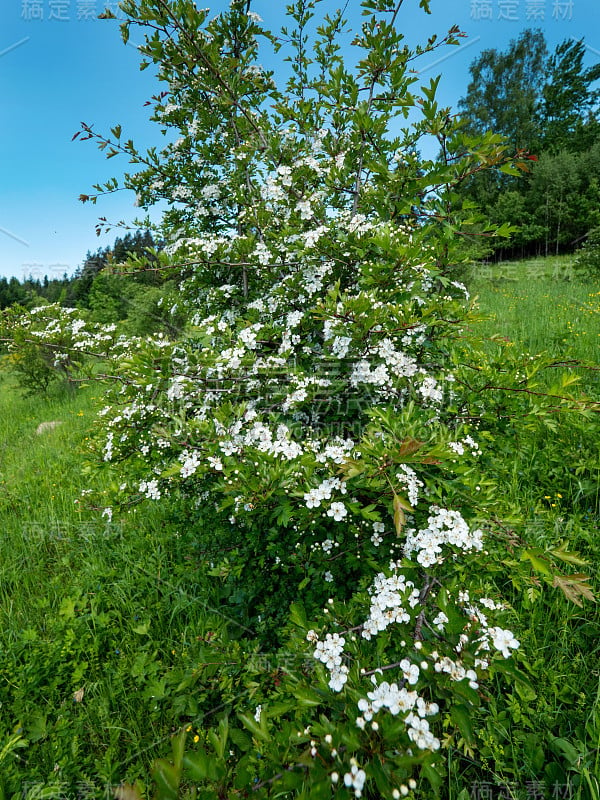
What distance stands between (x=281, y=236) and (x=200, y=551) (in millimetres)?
2085

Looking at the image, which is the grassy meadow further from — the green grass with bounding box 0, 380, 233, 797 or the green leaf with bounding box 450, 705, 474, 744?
the green leaf with bounding box 450, 705, 474, 744

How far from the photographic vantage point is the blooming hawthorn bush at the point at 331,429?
112 cm

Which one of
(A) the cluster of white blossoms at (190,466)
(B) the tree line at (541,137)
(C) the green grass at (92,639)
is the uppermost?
(B) the tree line at (541,137)

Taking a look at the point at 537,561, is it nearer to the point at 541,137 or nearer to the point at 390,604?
the point at 390,604

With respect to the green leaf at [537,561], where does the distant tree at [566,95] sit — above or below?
above

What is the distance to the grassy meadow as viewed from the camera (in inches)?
69.8

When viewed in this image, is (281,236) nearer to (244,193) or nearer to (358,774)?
(244,193)

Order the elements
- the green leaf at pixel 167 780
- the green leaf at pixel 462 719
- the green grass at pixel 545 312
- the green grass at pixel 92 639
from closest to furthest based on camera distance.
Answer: the green leaf at pixel 167 780 → the green leaf at pixel 462 719 → the green grass at pixel 92 639 → the green grass at pixel 545 312

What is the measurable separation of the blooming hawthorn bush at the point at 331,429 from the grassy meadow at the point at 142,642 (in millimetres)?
279

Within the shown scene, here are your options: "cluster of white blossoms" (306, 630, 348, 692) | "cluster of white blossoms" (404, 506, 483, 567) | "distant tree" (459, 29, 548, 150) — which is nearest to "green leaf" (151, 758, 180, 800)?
"cluster of white blossoms" (306, 630, 348, 692)

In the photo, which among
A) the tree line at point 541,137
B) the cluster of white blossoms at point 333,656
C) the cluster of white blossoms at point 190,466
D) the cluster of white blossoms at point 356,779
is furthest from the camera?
the tree line at point 541,137

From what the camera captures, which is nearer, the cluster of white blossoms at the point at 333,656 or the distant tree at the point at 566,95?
the cluster of white blossoms at the point at 333,656

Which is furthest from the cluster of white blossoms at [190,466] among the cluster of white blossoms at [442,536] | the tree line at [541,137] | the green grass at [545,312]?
the tree line at [541,137]

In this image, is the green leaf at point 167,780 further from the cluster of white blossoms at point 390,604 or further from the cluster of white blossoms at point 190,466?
the cluster of white blossoms at point 190,466
